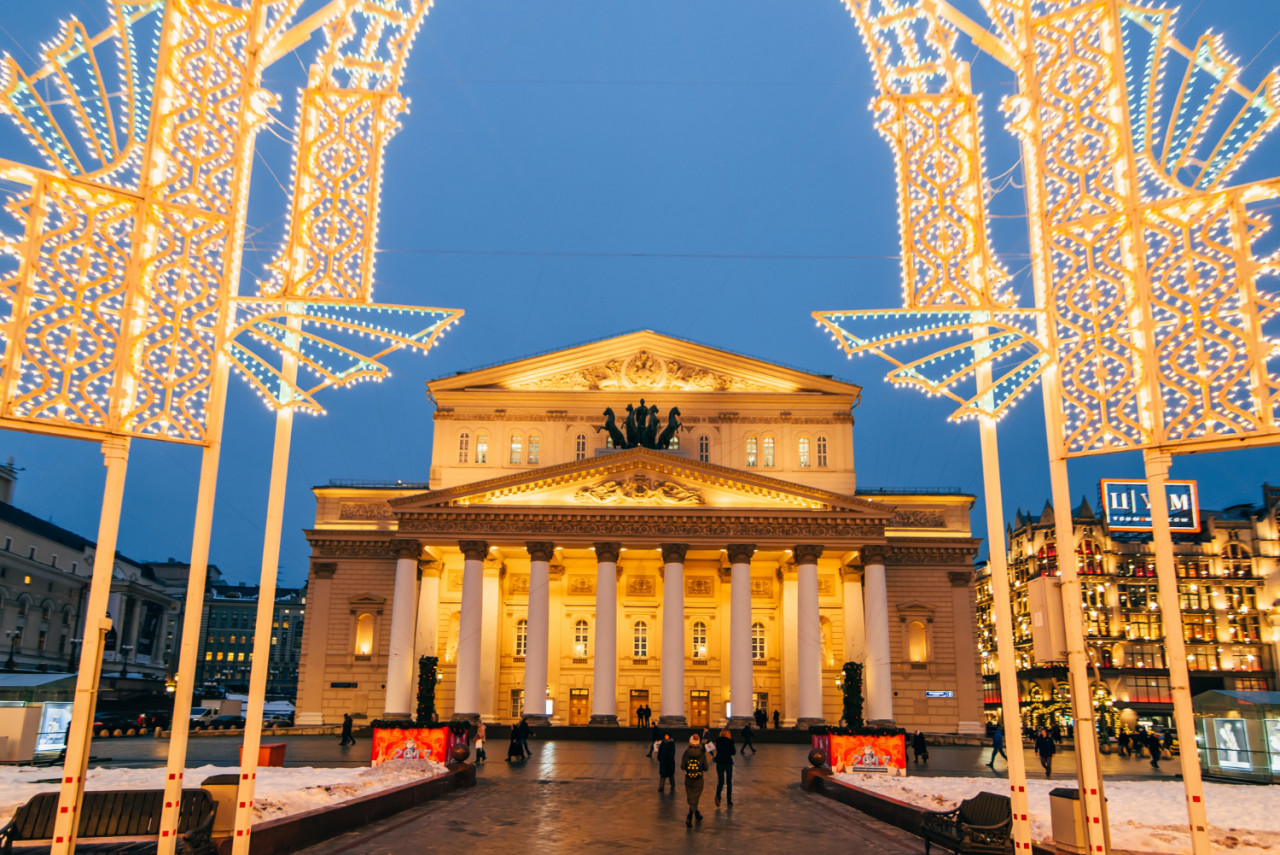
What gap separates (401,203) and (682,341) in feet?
309

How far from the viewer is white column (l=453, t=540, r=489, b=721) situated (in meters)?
44.8

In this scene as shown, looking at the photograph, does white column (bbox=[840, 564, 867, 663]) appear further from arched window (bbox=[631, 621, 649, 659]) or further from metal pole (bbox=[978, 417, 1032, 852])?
metal pole (bbox=[978, 417, 1032, 852])

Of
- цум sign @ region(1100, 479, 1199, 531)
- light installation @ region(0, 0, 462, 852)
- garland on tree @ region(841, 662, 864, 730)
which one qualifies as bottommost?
garland on tree @ region(841, 662, 864, 730)

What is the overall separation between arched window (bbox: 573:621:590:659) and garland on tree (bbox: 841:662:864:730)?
18.7 m

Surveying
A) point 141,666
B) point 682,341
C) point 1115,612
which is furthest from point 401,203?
point 1115,612

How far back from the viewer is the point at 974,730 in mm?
50438

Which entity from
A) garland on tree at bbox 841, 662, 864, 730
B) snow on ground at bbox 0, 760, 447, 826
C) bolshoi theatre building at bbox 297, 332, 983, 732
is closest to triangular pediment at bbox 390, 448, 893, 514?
bolshoi theatre building at bbox 297, 332, 983, 732

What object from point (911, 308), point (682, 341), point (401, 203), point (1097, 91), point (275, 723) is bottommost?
point (275, 723)

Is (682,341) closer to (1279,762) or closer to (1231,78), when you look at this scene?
(1279,762)

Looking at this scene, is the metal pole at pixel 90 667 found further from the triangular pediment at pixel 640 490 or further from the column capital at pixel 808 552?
the column capital at pixel 808 552

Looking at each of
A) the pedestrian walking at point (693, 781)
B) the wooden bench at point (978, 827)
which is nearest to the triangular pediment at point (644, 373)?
the pedestrian walking at point (693, 781)

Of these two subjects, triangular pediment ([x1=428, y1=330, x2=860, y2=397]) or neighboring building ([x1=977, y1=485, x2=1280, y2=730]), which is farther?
neighboring building ([x1=977, y1=485, x2=1280, y2=730])

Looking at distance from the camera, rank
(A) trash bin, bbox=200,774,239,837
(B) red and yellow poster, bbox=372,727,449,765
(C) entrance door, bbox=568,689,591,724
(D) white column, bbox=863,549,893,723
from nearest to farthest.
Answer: (A) trash bin, bbox=200,774,239,837 < (B) red and yellow poster, bbox=372,727,449,765 < (D) white column, bbox=863,549,893,723 < (C) entrance door, bbox=568,689,591,724

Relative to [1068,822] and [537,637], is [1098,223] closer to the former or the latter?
[1068,822]
